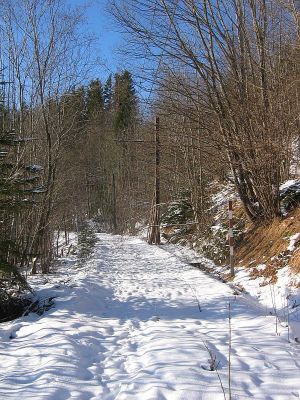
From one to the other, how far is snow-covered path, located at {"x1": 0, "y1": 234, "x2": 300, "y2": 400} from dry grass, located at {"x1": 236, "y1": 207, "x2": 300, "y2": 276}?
1.59 meters

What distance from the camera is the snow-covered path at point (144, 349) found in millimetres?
3637

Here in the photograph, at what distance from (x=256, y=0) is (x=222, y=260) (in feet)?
22.5

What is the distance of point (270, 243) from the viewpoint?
9766 mm

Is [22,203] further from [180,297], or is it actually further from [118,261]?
[118,261]

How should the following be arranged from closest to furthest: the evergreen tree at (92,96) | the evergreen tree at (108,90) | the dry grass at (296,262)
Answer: the dry grass at (296,262), the evergreen tree at (92,96), the evergreen tree at (108,90)

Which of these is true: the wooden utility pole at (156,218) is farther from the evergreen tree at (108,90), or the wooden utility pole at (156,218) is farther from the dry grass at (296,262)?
the dry grass at (296,262)

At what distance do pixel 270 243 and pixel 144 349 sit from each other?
228 inches

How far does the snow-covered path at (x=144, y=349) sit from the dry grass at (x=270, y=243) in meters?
1.59

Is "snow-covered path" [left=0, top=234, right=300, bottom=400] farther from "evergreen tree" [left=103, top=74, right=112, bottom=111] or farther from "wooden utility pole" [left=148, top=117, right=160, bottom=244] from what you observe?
"wooden utility pole" [left=148, top=117, right=160, bottom=244]

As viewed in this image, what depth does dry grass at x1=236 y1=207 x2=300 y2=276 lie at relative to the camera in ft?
29.3

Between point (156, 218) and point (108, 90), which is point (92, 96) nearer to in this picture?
point (108, 90)

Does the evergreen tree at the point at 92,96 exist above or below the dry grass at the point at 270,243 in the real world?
above

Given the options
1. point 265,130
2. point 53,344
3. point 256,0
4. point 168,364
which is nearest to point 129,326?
point 53,344

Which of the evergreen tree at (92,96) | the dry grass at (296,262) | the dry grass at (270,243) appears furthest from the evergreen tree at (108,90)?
the dry grass at (296,262)
